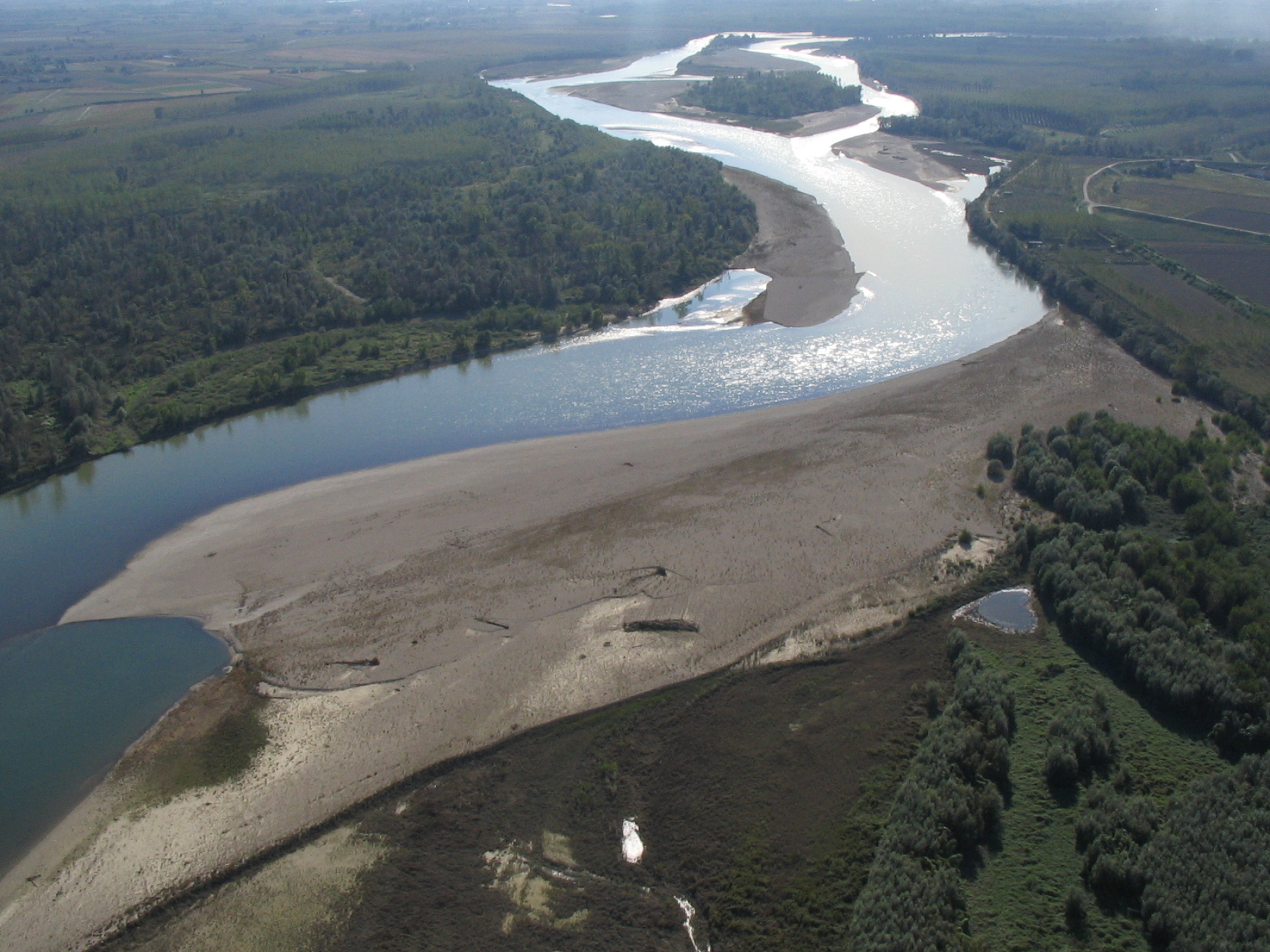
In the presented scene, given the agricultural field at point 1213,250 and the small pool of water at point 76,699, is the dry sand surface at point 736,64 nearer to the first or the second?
the agricultural field at point 1213,250

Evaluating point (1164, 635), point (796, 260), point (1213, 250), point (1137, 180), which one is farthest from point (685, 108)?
point (1164, 635)

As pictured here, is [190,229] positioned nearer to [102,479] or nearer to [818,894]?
[102,479]

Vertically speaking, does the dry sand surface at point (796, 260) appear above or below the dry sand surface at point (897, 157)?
below

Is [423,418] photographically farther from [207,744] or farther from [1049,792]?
[1049,792]

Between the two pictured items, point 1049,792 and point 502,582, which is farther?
point 502,582

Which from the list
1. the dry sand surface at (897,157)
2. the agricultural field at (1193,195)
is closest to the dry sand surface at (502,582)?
the agricultural field at (1193,195)
